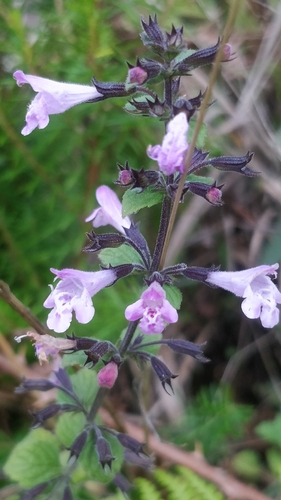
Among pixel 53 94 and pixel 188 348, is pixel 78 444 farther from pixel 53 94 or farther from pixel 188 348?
pixel 53 94

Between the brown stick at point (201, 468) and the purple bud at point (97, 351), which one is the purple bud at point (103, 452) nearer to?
the purple bud at point (97, 351)

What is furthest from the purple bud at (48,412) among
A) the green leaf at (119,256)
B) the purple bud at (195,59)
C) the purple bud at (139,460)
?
the purple bud at (195,59)

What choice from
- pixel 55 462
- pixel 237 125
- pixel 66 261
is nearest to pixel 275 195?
pixel 237 125

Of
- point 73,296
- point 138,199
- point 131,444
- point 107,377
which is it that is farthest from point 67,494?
point 138,199

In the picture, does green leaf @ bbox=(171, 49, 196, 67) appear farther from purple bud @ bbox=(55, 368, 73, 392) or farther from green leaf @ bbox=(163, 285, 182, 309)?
purple bud @ bbox=(55, 368, 73, 392)

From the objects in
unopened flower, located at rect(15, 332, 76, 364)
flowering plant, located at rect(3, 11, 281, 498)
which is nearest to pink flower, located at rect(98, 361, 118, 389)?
flowering plant, located at rect(3, 11, 281, 498)

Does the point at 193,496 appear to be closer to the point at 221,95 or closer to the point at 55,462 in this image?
the point at 55,462
